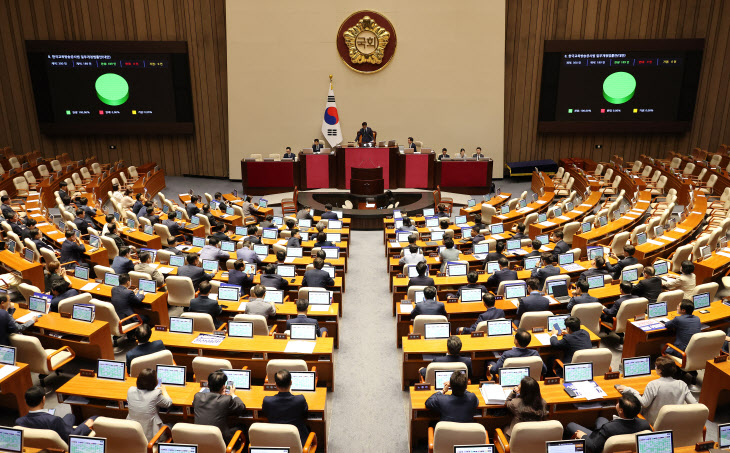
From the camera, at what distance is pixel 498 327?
6.62 meters

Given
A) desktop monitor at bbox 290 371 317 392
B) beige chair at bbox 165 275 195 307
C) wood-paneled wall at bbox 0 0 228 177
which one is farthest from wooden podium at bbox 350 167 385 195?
desktop monitor at bbox 290 371 317 392

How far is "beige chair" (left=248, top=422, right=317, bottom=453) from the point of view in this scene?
4.58 m

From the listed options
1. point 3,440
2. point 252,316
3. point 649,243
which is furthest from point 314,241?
point 3,440

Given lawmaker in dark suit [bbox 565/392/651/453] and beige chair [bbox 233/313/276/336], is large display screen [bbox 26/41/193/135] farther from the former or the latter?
lawmaker in dark suit [bbox 565/392/651/453]

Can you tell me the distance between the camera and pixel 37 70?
1859 centimetres

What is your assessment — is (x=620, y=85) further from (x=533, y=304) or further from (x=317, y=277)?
(x=317, y=277)

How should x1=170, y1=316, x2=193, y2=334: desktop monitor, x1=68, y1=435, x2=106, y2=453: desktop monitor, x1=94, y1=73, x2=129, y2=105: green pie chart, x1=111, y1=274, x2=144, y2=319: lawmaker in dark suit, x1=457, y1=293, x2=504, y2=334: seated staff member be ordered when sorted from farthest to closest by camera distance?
x1=94, y1=73, x2=129, y2=105: green pie chart
x1=111, y1=274, x2=144, y2=319: lawmaker in dark suit
x1=457, y1=293, x2=504, y2=334: seated staff member
x1=170, y1=316, x2=193, y2=334: desktop monitor
x1=68, y1=435, x2=106, y2=453: desktop monitor

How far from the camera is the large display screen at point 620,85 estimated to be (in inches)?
722

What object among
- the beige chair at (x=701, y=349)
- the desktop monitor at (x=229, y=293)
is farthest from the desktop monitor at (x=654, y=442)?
the desktop monitor at (x=229, y=293)

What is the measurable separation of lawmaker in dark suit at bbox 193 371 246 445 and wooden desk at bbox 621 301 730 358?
4.88 meters

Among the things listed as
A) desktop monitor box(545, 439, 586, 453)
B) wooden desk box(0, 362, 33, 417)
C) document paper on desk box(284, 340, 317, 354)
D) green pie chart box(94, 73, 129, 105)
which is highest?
green pie chart box(94, 73, 129, 105)

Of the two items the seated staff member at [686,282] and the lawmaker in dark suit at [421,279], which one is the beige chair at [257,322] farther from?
the seated staff member at [686,282]

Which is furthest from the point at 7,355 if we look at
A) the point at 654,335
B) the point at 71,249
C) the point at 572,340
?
the point at 654,335

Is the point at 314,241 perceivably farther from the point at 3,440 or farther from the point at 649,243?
the point at 3,440
